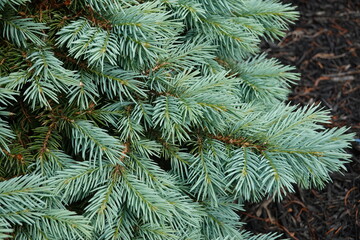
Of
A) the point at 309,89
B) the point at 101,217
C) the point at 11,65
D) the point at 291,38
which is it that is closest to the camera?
the point at 101,217

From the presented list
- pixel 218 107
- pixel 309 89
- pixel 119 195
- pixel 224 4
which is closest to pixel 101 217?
pixel 119 195

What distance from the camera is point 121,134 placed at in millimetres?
1225

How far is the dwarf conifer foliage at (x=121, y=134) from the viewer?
1116 mm

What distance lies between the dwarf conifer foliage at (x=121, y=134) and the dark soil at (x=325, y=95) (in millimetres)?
585

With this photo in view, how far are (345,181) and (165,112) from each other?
3.78 feet

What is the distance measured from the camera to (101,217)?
109cm

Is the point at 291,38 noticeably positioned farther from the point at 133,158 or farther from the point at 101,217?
the point at 101,217

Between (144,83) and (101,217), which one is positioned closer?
(101,217)

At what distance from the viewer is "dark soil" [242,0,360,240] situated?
1.84m

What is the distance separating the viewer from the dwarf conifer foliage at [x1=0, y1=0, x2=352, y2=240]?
1.12 m

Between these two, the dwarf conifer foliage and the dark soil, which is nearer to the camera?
the dwarf conifer foliage

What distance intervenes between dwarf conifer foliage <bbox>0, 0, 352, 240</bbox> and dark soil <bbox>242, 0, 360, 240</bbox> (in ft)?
1.92

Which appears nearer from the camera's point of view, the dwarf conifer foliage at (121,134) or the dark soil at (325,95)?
the dwarf conifer foliage at (121,134)

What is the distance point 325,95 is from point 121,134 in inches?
56.6
